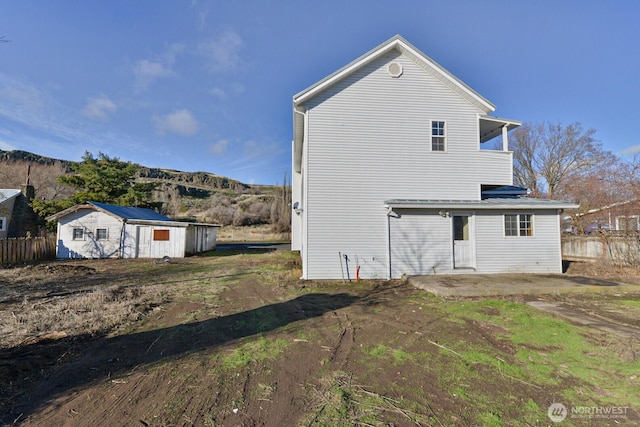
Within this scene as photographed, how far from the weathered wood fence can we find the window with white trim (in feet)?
16.0

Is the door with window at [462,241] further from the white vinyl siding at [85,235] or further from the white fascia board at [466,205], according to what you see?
the white vinyl siding at [85,235]

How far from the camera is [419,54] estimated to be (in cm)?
1091

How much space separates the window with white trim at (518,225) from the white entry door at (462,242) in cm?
146

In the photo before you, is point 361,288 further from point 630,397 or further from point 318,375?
point 630,397

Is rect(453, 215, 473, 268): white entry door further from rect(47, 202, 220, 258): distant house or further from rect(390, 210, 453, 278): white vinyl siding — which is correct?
rect(47, 202, 220, 258): distant house

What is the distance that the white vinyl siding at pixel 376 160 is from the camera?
10.5 meters

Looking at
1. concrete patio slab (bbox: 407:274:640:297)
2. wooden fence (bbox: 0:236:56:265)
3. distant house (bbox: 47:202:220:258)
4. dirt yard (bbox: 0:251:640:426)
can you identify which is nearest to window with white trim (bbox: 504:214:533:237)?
concrete patio slab (bbox: 407:274:640:297)

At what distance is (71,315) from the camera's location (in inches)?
249


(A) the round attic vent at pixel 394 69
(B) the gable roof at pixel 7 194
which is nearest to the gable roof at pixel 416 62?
(A) the round attic vent at pixel 394 69

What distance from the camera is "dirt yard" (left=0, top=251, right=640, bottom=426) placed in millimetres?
3049

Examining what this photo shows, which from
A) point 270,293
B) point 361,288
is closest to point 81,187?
point 270,293

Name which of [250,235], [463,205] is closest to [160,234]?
[463,205]

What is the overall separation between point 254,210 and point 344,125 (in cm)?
5020

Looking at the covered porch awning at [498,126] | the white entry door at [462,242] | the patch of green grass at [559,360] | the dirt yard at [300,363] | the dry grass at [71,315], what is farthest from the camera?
the covered porch awning at [498,126]
